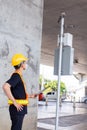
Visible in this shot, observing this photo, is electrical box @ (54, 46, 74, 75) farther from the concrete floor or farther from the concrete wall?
the concrete floor

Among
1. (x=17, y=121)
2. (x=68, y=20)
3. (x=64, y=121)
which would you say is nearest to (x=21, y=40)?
(x=17, y=121)

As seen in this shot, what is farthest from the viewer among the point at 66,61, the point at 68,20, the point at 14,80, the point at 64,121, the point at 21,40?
the point at 68,20

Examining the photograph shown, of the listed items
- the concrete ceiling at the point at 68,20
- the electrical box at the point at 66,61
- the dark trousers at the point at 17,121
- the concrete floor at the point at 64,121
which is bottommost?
the concrete floor at the point at 64,121

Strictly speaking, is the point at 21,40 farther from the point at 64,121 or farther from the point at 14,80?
the point at 64,121

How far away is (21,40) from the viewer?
7.33 m

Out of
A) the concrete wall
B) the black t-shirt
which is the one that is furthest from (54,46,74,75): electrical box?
the black t-shirt

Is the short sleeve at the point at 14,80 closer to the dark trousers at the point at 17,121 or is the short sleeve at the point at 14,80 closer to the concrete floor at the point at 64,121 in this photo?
the dark trousers at the point at 17,121

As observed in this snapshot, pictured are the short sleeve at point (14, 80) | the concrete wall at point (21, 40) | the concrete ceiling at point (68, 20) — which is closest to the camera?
the short sleeve at point (14, 80)

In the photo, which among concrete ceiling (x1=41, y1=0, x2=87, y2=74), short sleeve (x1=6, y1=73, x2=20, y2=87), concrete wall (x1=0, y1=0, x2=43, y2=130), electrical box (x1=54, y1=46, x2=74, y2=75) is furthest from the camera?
concrete ceiling (x1=41, y1=0, x2=87, y2=74)

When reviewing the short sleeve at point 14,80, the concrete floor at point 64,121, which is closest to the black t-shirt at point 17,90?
the short sleeve at point 14,80

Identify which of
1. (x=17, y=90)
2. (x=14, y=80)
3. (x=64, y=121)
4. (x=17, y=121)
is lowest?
(x=64, y=121)

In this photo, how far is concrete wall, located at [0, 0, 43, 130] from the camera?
677 cm

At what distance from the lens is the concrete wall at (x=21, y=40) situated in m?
6.77

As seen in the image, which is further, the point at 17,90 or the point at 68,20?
the point at 68,20
